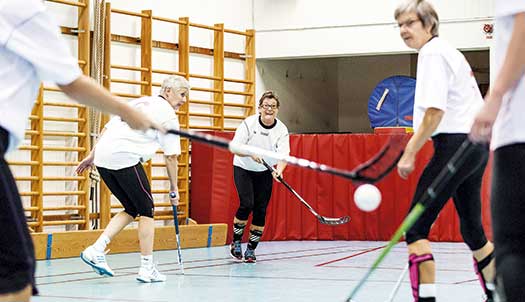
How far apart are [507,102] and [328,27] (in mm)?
11379

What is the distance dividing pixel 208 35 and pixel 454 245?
467cm

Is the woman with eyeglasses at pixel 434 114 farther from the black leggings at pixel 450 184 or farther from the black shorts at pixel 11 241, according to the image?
the black shorts at pixel 11 241

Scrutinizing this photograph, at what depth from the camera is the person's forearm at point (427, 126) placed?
4.30 m

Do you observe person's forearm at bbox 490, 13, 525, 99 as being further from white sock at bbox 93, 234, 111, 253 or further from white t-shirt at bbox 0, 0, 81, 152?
white sock at bbox 93, 234, 111, 253

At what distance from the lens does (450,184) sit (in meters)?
4.44

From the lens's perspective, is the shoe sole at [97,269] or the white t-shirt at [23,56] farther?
the shoe sole at [97,269]

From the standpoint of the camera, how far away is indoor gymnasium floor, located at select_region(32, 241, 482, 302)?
6.50m

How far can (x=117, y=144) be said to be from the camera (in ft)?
24.1

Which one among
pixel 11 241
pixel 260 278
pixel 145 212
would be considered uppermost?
pixel 11 241

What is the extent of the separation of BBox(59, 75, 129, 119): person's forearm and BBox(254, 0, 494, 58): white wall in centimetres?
1077

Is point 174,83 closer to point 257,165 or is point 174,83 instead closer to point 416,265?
point 257,165

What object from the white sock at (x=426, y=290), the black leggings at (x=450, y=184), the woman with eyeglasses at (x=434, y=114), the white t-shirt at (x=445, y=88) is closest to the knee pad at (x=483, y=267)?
the black leggings at (x=450, y=184)

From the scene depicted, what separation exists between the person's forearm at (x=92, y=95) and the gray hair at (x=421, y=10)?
206 cm

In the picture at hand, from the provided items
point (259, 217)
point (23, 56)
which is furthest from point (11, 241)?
point (259, 217)
